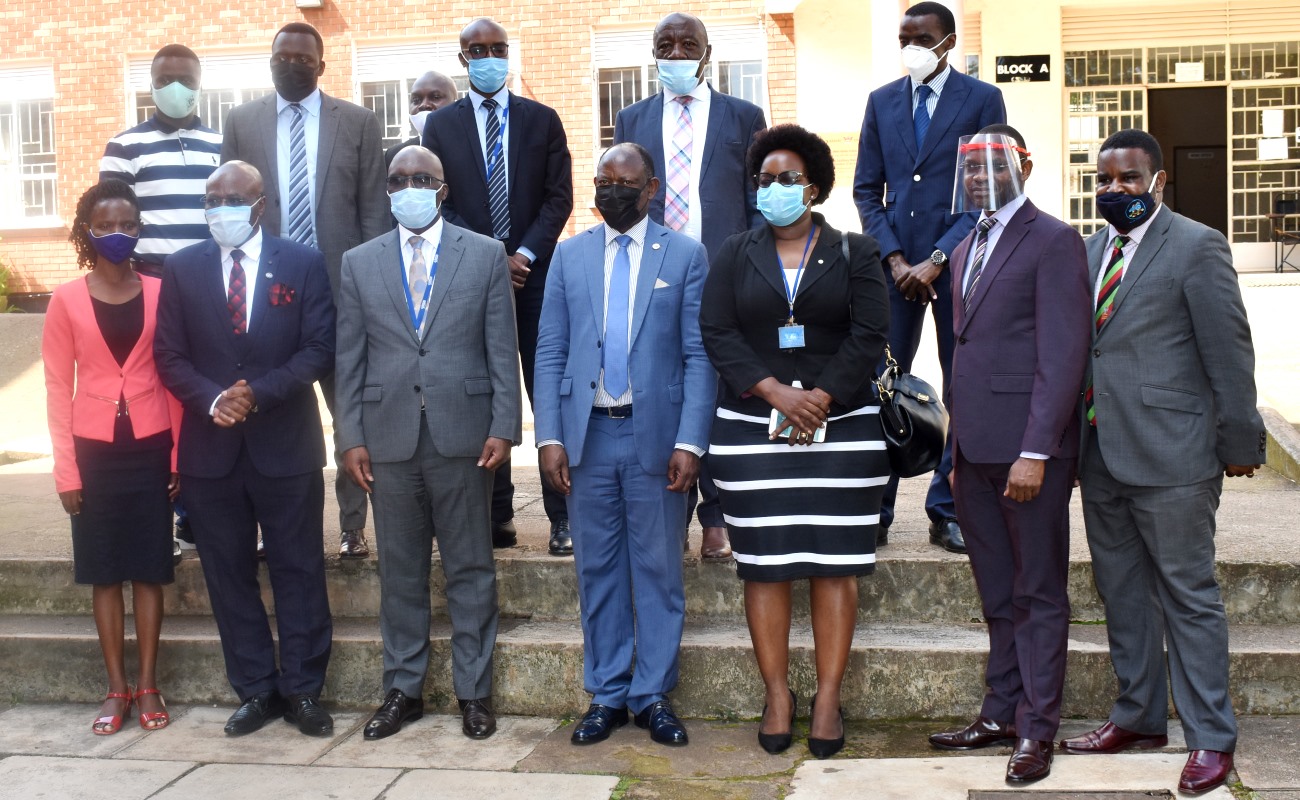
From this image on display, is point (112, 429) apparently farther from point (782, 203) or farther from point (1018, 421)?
point (1018, 421)

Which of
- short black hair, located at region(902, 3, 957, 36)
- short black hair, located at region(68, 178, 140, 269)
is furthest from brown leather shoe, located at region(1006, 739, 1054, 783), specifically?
short black hair, located at region(68, 178, 140, 269)

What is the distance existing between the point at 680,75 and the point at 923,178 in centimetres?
108

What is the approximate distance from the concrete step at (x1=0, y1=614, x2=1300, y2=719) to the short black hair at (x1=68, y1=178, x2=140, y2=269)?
165 cm

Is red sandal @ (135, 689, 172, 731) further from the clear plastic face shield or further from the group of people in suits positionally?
the clear plastic face shield

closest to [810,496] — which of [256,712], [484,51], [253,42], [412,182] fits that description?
[412,182]

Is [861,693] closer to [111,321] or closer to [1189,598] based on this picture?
[1189,598]

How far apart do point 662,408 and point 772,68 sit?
1039cm

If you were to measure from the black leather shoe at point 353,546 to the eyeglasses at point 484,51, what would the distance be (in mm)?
2151

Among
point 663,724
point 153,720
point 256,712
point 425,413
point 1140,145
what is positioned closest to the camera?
point 1140,145

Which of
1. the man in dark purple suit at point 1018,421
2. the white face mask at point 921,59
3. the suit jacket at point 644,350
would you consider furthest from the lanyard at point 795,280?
the white face mask at point 921,59

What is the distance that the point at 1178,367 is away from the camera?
412 centimetres

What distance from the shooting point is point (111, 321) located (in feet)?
16.9

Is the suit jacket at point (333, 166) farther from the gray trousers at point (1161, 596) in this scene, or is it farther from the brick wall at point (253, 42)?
the brick wall at point (253, 42)

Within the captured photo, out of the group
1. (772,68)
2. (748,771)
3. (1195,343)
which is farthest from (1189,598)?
(772,68)
